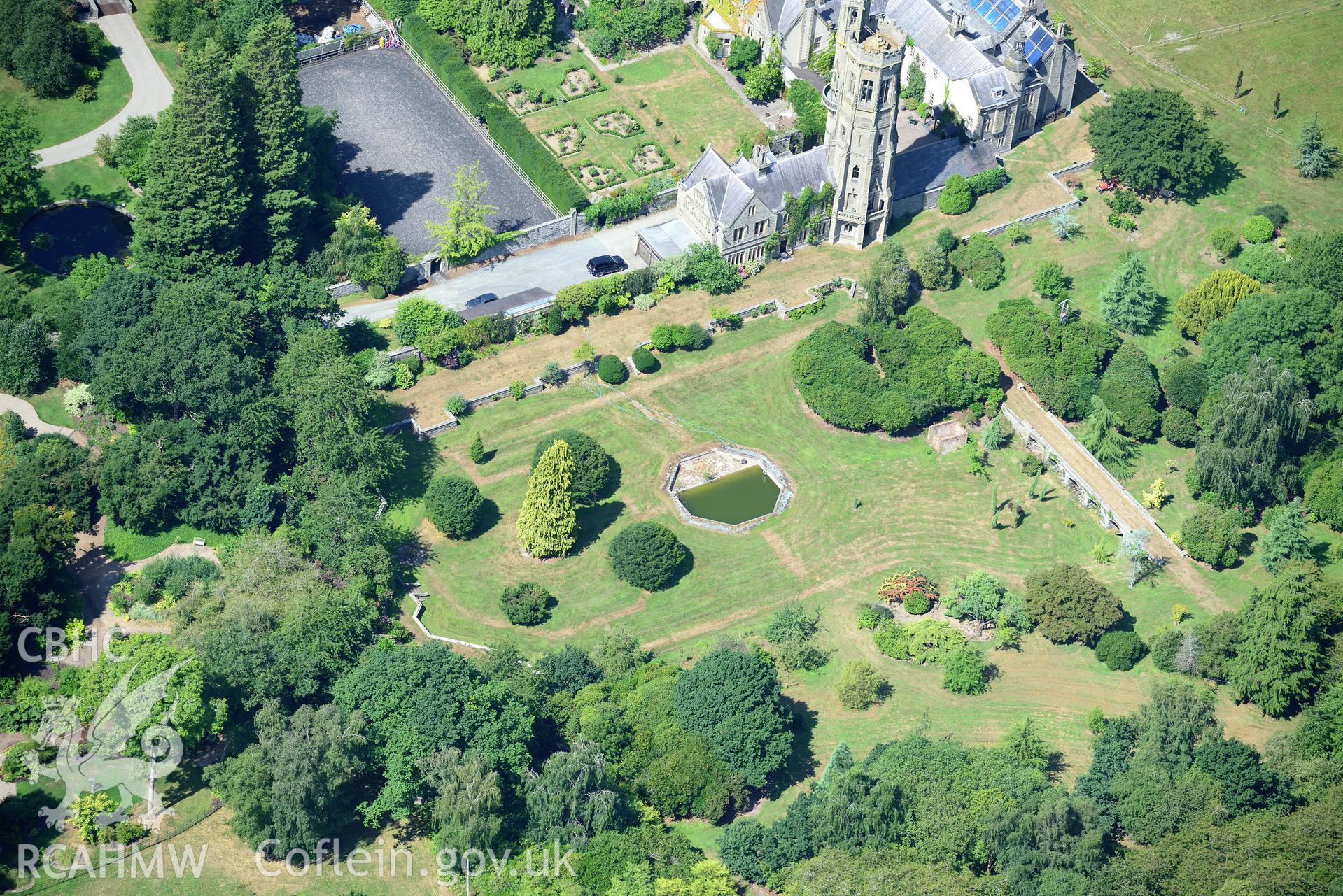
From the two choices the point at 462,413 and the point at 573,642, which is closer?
the point at 573,642

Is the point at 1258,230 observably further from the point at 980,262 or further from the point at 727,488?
the point at 727,488

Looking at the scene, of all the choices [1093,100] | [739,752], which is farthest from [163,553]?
[1093,100]

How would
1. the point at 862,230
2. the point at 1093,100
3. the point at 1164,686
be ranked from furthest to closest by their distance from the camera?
the point at 1093,100 → the point at 862,230 → the point at 1164,686

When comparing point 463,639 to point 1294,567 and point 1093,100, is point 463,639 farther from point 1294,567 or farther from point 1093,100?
point 1093,100

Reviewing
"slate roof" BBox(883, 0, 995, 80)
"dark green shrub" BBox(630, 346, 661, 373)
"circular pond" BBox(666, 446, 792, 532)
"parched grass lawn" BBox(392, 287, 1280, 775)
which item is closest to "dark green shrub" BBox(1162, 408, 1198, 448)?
"parched grass lawn" BBox(392, 287, 1280, 775)

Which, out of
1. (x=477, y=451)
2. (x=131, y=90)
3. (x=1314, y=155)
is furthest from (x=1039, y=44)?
(x=131, y=90)

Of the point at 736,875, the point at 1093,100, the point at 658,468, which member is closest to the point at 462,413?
the point at 658,468

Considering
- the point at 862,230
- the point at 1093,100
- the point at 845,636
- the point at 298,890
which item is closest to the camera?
the point at 298,890

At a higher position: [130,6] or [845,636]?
[130,6]
